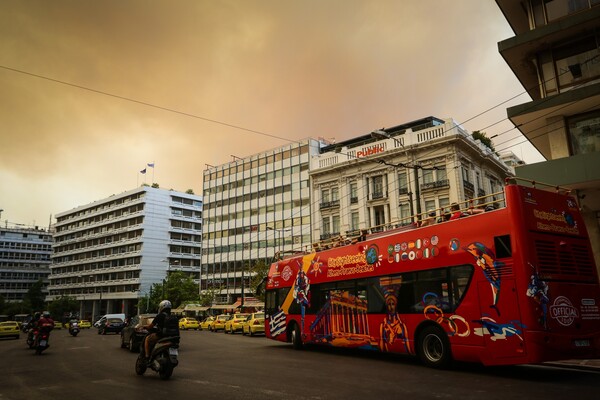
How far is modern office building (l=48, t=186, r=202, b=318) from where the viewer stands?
86.3 m

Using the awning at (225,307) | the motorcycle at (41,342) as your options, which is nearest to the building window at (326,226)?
the awning at (225,307)

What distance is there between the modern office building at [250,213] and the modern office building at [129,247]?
2087 centimetres

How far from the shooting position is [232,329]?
34.8 m

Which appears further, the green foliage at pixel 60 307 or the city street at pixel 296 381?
the green foliage at pixel 60 307

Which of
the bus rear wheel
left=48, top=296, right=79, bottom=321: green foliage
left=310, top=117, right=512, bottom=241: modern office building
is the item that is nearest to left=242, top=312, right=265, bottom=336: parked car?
left=310, top=117, right=512, bottom=241: modern office building

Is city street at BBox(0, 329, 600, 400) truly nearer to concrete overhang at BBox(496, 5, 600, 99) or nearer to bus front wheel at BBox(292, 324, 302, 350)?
bus front wheel at BBox(292, 324, 302, 350)

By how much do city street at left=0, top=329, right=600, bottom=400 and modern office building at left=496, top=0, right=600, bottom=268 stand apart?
25.1 ft

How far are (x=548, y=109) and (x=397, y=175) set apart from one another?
26350 mm

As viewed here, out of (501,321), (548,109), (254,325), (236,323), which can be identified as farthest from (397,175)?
(501,321)

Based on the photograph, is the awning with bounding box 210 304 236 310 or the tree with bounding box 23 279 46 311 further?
the tree with bounding box 23 279 46 311

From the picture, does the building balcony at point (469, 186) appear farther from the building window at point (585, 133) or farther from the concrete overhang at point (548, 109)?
the building window at point (585, 133)

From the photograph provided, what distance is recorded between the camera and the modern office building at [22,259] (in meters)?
109

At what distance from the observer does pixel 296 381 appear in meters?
9.09

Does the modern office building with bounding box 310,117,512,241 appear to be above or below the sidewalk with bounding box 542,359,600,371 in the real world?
above
